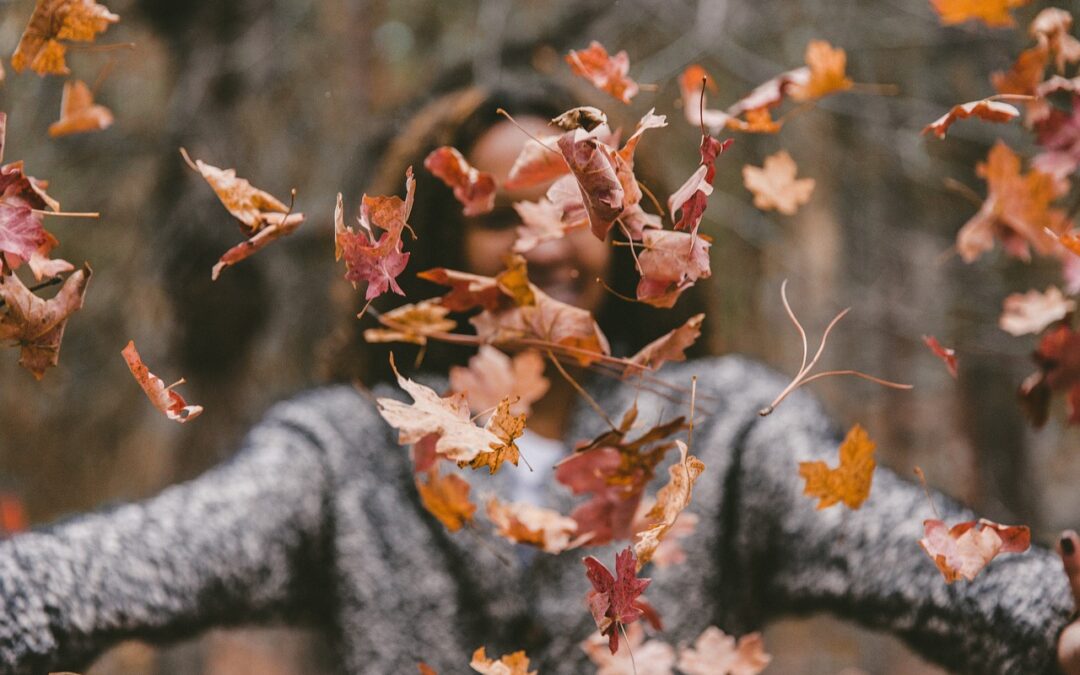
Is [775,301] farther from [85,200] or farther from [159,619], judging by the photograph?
[159,619]

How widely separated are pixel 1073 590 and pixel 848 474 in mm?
121

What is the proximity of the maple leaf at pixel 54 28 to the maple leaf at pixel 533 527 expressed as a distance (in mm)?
326

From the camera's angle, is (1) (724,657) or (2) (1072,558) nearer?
(2) (1072,558)

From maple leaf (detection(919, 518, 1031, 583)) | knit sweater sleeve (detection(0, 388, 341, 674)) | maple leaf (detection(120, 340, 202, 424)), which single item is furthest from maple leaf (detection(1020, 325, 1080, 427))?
knit sweater sleeve (detection(0, 388, 341, 674))

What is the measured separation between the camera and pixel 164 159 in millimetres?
1917

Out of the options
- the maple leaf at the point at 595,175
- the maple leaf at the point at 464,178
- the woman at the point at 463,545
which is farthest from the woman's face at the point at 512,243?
the maple leaf at the point at 595,175

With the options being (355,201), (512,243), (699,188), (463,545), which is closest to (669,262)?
(699,188)

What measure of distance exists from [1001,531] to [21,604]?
515 mm

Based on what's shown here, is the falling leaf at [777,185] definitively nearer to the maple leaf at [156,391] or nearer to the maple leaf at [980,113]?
the maple leaf at [980,113]

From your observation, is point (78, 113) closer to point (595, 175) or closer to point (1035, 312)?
point (595, 175)

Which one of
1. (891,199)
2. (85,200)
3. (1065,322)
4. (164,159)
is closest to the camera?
(1065,322)

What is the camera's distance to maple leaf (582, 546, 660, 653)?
40 centimetres

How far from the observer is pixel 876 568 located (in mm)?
655

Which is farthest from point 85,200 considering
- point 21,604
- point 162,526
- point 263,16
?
point 21,604
